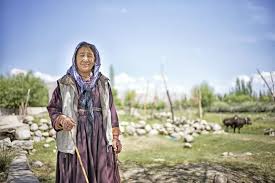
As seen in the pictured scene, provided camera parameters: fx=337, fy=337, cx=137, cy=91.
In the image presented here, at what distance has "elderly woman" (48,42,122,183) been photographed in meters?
2.05

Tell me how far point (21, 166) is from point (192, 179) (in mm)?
1794

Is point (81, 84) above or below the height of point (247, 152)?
above

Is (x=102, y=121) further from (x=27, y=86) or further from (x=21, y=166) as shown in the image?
(x=27, y=86)

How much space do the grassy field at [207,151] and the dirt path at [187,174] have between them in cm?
27

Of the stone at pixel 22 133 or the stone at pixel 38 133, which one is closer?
the stone at pixel 22 133

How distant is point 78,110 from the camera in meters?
2.09

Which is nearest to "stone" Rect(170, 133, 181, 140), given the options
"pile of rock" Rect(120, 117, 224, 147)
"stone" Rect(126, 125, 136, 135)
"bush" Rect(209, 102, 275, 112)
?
"pile of rock" Rect(120, 117, 224, 147)

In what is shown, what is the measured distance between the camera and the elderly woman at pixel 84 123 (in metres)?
2.05

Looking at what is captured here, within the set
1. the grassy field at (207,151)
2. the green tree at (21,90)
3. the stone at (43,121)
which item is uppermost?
the green tree at (21,90)

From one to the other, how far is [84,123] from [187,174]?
2.04 meters

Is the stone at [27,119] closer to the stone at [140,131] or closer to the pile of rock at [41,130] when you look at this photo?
the pile of rock at [41,130]

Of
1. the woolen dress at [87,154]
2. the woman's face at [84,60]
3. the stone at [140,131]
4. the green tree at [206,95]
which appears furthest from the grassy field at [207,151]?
the green tree at [206,95]

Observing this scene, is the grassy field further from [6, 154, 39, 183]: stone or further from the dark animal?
[6, 154, 39, 183]: stone

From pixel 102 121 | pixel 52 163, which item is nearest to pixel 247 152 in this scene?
pixel 52 163
